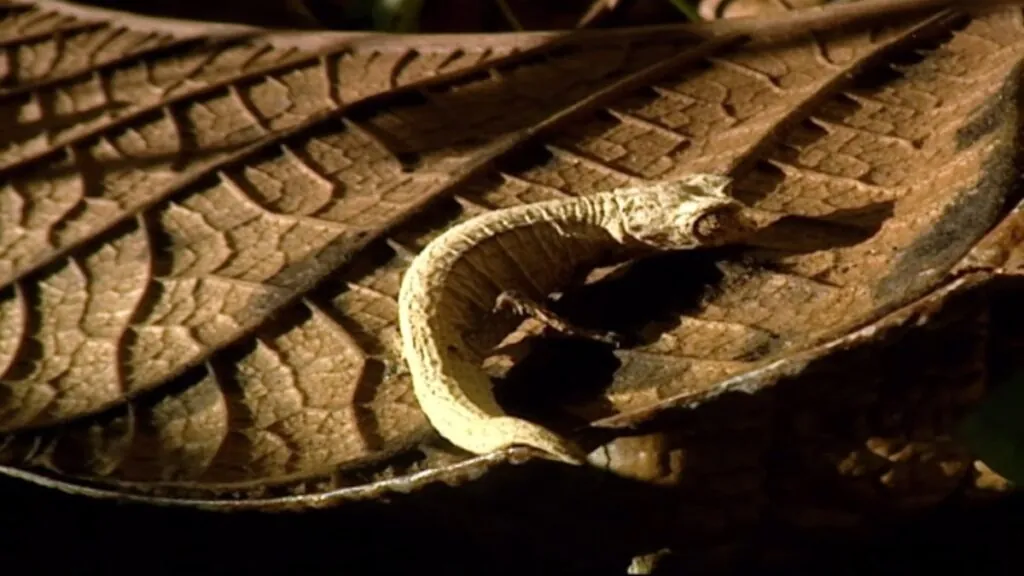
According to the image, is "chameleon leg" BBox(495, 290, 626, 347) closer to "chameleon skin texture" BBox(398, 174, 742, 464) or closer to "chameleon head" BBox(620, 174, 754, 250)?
"chameleon skin texture" BBox(398, 174, 742, 464)

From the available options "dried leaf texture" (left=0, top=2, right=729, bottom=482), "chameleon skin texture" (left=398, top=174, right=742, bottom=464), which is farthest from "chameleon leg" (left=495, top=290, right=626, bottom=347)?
"dried leaf texture" (left=0, top=2, right=729, bottom=482)

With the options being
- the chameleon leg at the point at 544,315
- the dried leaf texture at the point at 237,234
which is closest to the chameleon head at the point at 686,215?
the chameleon leg at the point at 544,315

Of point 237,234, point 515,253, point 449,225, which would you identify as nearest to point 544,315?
point 515,253

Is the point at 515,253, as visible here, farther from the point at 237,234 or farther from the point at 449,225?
the point at 237,234

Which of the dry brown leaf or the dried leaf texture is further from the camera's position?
the dried leaf texture

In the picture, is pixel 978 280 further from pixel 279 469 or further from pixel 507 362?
pixel 279 469

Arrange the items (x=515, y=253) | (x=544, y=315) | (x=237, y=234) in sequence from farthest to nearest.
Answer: (x=237, y=234) → (x=515, y=253) → (x=544, y=315)

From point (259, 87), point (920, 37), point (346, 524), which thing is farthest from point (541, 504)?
point (259, 87)
